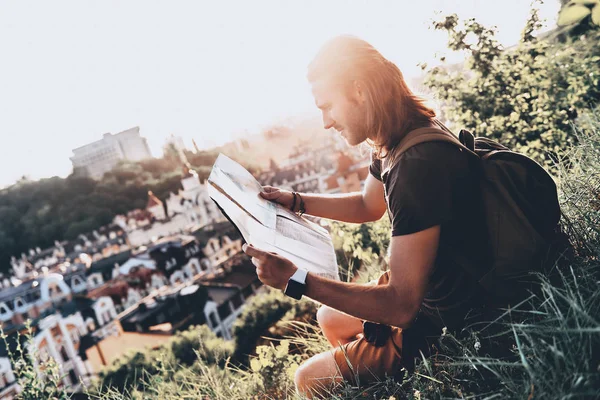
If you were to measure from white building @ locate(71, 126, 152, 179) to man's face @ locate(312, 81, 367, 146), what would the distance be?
7053 centimetres

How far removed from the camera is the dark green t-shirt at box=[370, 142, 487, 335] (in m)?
0.95

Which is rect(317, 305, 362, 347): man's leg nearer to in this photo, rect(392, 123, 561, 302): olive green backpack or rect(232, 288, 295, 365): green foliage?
rect(392, 123, 561, 302): olive green backpack

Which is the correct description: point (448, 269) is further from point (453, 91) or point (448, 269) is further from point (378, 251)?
point (453, 91)

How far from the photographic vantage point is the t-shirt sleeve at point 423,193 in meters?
0.94

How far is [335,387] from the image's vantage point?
1215mm

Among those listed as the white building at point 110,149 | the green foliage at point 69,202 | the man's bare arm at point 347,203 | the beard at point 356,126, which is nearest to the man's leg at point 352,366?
the man's bare arm at point 347,203

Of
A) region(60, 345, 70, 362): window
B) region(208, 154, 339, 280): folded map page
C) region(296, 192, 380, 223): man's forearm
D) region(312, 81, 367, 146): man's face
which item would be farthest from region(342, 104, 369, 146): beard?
region(60, 345, 70, 362): window

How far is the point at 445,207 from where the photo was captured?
3.13ft

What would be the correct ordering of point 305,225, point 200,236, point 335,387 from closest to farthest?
point 335,387
point 305,225
point 200,236

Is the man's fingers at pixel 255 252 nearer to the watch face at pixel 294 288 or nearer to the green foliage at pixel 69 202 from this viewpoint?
the watch face at pixel 294 288

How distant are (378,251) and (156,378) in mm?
2078

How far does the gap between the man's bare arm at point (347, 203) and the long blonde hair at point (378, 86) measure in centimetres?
42

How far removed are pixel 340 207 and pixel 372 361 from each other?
0.67m

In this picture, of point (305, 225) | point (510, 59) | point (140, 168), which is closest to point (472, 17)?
point (510, 59)
